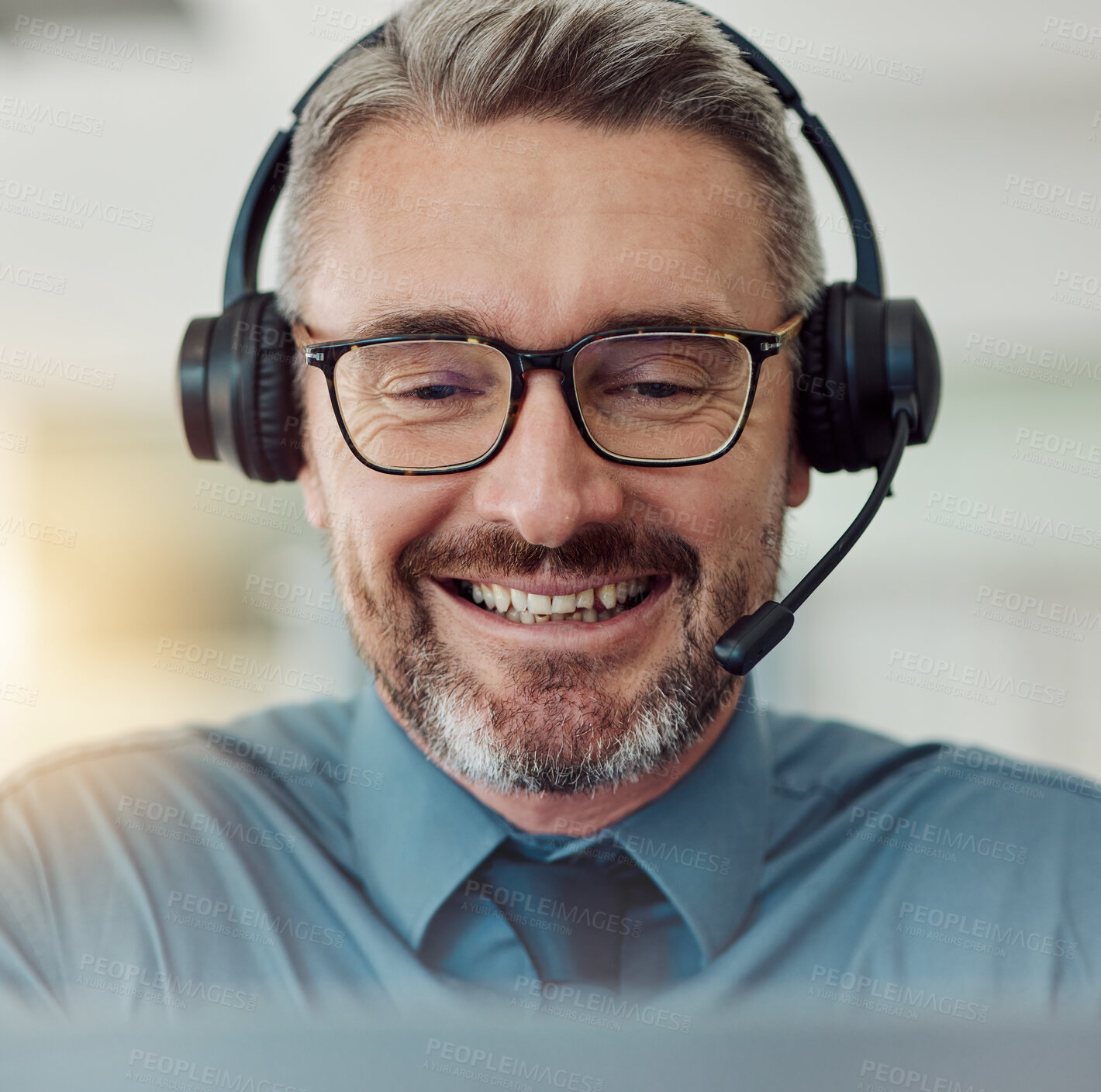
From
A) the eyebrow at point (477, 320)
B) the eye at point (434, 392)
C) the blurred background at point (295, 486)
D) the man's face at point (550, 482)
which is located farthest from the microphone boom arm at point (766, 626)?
the blurred background at point (295, 486)

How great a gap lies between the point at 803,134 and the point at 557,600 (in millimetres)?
Answer: 576

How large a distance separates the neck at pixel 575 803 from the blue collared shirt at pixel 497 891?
1 cm

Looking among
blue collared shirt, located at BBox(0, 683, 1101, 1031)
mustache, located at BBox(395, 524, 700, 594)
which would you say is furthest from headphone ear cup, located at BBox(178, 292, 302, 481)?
blue collared shirt, located at BBox(0, 683, 1101, 1031)

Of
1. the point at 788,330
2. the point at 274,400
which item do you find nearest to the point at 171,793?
the point at 274,400

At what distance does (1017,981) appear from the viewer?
38.5 inches

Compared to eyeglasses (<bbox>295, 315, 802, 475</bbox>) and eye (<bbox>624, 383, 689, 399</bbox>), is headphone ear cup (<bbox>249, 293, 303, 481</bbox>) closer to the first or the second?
eyeglasses (<bbox>295, 315, 802, 475</bbox>)

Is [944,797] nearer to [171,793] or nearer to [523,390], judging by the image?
[523,390]

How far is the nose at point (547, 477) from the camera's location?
2.72 feet

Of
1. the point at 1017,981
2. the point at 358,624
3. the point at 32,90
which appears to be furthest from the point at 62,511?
the point at 1017,981

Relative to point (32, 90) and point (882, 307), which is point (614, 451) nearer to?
point (882, 307)

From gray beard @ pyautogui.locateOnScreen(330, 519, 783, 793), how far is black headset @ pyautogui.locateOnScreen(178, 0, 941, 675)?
6.1 inches

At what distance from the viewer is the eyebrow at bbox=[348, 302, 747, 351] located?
87cm

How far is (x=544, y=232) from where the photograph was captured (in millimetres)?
878

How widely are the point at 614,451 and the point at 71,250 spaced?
2285mm
